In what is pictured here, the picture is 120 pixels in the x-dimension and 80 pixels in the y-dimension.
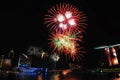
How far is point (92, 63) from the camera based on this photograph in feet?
271

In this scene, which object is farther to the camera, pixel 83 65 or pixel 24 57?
pixel 83 65

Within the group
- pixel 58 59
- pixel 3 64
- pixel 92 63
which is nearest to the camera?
pixel 3 64

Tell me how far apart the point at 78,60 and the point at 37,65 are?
1870cm

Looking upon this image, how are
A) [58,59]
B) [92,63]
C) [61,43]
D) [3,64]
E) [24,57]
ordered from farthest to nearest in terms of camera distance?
[92,63]
[58,59]
[24,57]
[3,64]
[61,43]

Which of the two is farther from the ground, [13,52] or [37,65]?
[13,52]

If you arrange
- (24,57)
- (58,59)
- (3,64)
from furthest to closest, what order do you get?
(58,59) < (24,57) < (3,64)

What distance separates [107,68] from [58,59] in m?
17.8

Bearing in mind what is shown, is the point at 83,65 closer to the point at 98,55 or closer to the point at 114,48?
the point at 98,55

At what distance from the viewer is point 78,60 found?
8462 cm

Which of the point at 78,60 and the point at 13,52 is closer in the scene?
the point at 13,52

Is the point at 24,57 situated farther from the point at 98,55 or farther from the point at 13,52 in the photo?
the point at 98,55

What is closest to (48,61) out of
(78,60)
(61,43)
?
(78,60)

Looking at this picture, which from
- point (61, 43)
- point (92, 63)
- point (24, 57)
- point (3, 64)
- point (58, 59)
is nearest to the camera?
point (61, 43)

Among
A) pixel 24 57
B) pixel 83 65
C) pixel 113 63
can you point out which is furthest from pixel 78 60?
pixel 24 57
